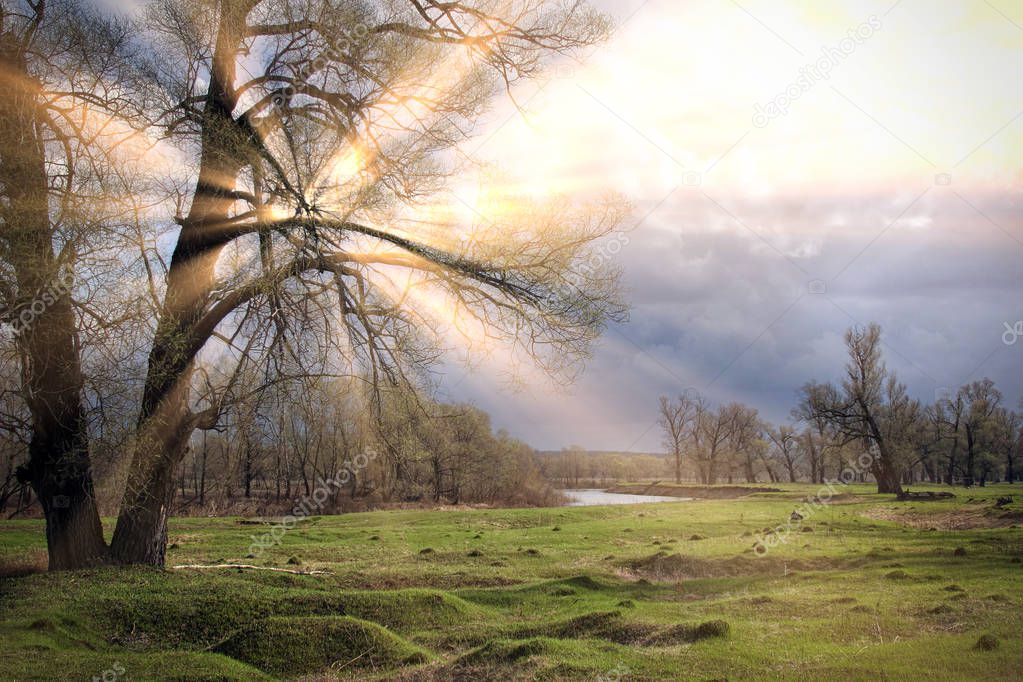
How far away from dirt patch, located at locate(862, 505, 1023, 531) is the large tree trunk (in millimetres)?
26087

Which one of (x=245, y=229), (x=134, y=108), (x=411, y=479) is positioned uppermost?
(x=134, y=108)

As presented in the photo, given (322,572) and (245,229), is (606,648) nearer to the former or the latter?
(322,572)

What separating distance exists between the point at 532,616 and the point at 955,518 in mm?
22540

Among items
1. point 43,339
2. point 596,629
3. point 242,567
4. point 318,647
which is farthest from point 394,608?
point 43,339

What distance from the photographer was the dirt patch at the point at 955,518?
76.3 feet

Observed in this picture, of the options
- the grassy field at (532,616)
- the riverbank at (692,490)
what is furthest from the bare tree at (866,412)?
the grassy field at (532,616)

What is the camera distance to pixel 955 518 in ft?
85.1

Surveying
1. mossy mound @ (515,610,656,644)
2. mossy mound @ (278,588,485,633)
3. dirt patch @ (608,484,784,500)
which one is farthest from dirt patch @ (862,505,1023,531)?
dirt patch @ (608,484,784,500)

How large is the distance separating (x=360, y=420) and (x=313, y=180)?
15.1 ft

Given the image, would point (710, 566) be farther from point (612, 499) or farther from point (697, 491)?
point (697, 491)

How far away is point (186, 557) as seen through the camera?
52.3 ft

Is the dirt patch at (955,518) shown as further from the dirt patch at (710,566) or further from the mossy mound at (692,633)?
the mossy mound at (692,633)

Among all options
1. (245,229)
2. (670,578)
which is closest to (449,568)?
(670,578)

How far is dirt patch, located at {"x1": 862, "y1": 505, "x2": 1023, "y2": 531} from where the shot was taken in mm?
23250
